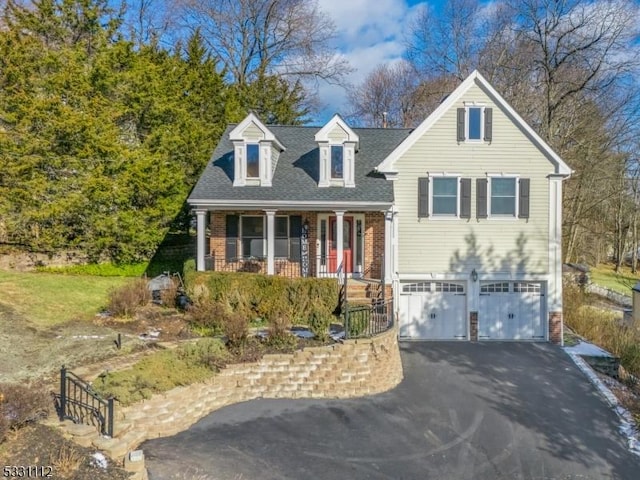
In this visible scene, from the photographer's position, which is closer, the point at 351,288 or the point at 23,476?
the point at 23,476

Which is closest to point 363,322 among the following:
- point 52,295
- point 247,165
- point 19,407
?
point 19,407

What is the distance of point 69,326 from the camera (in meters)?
11.7

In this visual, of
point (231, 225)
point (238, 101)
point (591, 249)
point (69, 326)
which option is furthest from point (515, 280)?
point (591, 249)

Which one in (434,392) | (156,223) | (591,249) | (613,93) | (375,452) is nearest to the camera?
(375,452)

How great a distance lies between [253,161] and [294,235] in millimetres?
3302

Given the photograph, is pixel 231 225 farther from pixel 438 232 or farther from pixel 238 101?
pixel 238 101

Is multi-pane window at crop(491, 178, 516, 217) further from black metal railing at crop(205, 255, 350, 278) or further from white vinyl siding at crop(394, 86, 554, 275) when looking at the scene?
black metal railing at crop(205, 255, 350, 278)

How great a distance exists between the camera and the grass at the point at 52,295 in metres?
12.4

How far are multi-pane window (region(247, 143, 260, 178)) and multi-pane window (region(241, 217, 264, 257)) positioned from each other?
5.82ft

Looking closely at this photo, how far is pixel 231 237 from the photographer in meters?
16.3

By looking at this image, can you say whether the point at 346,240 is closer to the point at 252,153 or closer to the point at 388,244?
the point at 388,244

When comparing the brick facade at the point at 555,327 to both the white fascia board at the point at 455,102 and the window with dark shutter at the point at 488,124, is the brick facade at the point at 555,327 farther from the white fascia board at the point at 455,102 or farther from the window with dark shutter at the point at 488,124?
the window with dark shutter at the point at 488,124

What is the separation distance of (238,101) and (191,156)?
6858 mm

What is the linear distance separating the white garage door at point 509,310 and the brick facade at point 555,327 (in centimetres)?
43
